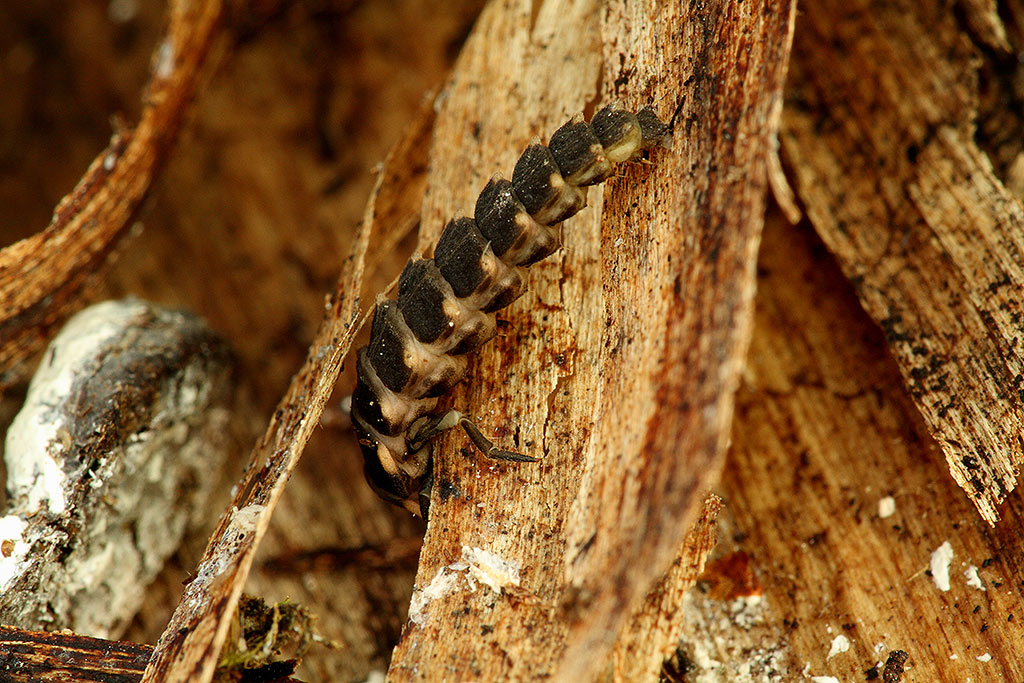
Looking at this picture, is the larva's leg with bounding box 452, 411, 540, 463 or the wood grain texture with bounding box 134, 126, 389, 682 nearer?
the wood grain texture with bounding box 134, 126, 389, 682

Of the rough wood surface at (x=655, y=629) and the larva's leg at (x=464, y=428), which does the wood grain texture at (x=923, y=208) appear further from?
the larva's leg at (x=464, y=428)

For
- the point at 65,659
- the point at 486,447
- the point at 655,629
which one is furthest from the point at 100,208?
the point at 655,629

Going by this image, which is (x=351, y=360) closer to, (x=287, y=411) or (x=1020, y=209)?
(x=287, y=411)

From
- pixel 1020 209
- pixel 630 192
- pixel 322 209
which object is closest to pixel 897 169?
pixel 1020 209

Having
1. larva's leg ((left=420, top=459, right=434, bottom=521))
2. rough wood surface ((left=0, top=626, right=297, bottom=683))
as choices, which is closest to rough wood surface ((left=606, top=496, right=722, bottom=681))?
larva's leg ((left=420, top=459, right=434, bottom=521))

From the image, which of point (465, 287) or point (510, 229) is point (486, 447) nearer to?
point (465, 287)

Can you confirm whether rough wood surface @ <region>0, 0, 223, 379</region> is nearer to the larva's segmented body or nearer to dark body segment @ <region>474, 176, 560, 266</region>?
the larva's segmented body
